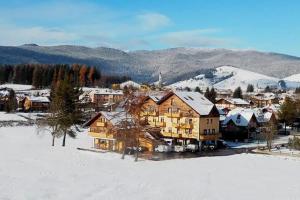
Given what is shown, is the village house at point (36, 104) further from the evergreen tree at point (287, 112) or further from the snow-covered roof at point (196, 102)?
the evergreen tree at point (287, 112)

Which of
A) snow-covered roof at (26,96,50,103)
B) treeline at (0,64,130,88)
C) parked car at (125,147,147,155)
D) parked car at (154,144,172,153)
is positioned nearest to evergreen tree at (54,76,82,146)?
parked car at (125,147,147,155)

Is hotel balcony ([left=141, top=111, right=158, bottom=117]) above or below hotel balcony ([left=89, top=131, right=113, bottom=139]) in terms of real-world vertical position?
above

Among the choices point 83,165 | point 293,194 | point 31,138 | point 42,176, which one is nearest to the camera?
point 293,194

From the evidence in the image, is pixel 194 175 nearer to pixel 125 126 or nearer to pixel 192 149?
pixel 125 126

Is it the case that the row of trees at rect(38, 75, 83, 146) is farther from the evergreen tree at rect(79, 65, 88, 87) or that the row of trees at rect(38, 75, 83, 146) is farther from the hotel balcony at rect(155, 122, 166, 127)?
the evergreen tree at rect(79, 65, 88, 87)

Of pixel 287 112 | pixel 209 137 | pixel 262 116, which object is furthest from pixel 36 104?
pixel 209 137

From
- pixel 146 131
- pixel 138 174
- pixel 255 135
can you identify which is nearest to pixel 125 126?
pixel 146 131
